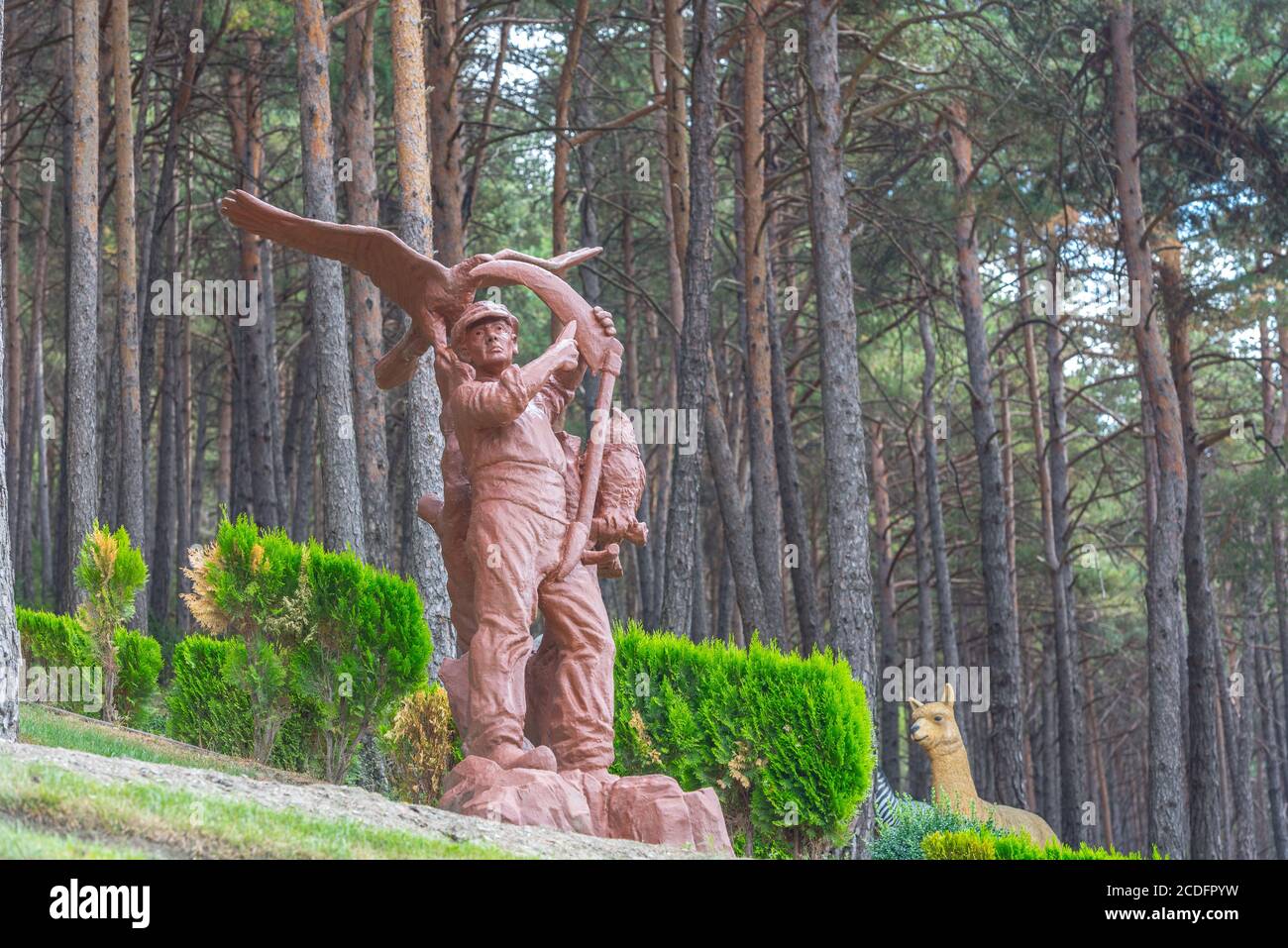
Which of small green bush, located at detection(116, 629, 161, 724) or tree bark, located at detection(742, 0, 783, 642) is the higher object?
tree bark, located at detection(742, 0, 783, 642)

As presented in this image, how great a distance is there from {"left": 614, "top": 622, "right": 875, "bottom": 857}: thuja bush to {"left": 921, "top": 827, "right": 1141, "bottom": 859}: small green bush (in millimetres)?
1584

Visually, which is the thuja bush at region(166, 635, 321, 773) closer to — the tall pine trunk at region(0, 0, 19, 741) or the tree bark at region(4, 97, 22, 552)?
the tall pine trunk at region(0, 0, 19, 741)

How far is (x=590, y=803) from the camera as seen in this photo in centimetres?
805

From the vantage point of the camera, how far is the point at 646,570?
25.5 m

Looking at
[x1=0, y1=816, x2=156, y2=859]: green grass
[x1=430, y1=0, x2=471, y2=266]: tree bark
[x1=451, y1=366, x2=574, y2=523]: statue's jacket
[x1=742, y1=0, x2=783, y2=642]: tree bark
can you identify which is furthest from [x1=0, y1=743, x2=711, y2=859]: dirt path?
[x1=742, y1=0, x2=783, y2=642]: tree bark

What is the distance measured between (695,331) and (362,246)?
22.4 ft

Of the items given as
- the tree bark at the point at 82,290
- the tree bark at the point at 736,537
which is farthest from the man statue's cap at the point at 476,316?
the tree bark at the point at 736,537

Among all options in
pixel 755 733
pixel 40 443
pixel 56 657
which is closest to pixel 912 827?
pixel 755 733

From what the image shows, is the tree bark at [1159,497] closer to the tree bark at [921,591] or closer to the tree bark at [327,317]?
the tree bark at [921,591]

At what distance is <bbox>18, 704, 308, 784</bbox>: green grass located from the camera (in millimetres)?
10523

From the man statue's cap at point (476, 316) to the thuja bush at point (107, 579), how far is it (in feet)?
17.2

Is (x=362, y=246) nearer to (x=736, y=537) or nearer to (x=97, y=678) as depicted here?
(x=97, y=678)

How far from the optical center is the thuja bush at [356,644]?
1026cm
